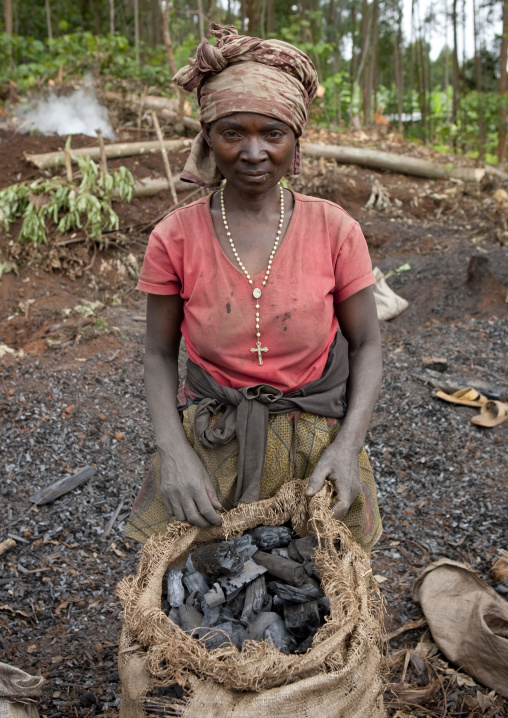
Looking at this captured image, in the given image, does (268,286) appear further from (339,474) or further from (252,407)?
(339,474)

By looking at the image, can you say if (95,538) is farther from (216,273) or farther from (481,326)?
(481,326)

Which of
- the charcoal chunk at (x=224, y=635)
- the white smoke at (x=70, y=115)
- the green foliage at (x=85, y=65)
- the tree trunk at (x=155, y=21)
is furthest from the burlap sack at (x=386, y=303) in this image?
the tree trunk at (x=155, y=21)

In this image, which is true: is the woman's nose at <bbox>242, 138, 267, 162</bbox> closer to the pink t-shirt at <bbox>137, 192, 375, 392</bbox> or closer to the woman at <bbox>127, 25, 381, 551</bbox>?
the woman at <bbox>127, 25, 381, 551</bbox>

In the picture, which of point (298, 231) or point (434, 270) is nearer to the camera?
Answer: point (298, 231)

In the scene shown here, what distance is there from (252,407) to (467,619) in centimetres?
134

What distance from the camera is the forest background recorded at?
9.42 metres

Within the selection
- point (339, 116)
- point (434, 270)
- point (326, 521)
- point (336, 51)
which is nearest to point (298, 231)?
point (326, 521)

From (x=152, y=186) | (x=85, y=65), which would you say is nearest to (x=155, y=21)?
(x=85, y=65)

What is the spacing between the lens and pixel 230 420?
5.45 ft

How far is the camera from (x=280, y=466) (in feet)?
5.68

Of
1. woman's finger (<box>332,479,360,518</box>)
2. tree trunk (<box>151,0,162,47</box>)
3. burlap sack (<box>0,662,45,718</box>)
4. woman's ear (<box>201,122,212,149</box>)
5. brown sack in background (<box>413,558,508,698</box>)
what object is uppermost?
tree trunk (<box>151,0,162,47</box>)

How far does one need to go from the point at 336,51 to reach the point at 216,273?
1537 cm

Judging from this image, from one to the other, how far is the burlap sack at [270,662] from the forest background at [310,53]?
7952 mm

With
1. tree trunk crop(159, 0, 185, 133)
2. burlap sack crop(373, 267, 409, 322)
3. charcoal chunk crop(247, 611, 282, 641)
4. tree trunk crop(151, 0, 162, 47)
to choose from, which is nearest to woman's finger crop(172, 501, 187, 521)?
charcoal chunk crop(247, 611, 282, 641)
